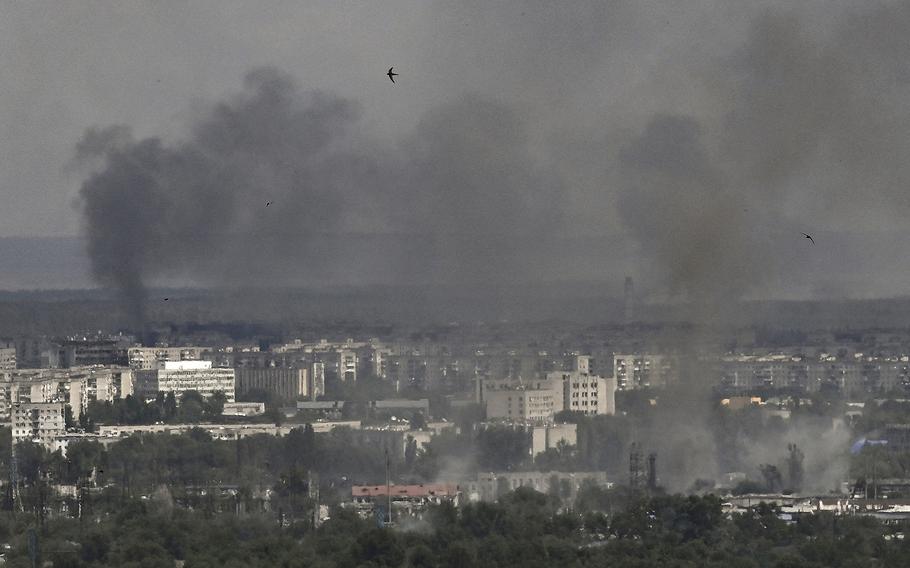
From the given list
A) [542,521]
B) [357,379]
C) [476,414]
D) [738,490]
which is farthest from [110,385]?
[542,521]

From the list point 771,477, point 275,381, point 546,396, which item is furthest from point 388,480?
point 275,381

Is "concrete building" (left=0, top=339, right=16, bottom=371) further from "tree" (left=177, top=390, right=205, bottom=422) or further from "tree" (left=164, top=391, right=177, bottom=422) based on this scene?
"tree" (left=164, top=391, right=177, bottom=422)

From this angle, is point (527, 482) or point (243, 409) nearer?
point (527, 482)

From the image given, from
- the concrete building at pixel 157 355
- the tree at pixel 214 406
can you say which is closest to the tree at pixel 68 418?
the tree at pixel 214 406

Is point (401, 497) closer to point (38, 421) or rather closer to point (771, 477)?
point (771, 477)

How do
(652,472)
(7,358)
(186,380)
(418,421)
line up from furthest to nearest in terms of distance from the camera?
(7,358) → (186,380) → (418,421) → (652,472)

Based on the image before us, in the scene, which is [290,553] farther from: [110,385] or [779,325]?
[779,325]

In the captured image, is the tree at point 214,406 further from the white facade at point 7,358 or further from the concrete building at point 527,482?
the concrete building at point 527,482

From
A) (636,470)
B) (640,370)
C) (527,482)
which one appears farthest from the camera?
(640,370)

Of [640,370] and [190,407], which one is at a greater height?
[640,370]
